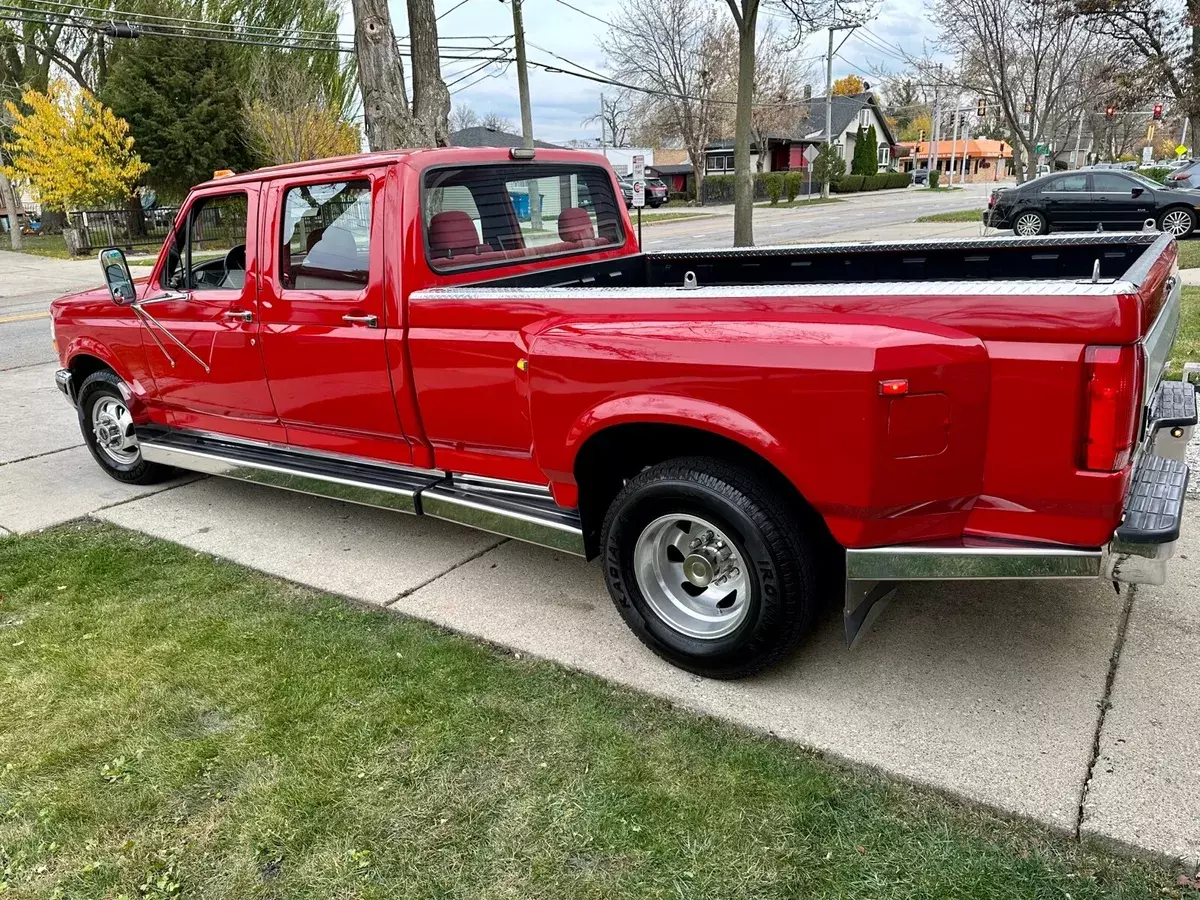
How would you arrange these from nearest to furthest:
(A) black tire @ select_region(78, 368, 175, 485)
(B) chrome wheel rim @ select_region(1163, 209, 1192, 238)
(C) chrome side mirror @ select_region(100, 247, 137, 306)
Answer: (C) chrome side mirror @ select_region(100, 247, 137, 306), (A) black tire @ select_region(78, 368, 175, 485), (B) chrome wheel rim @ select_region(1163, 209, 1192, 238)

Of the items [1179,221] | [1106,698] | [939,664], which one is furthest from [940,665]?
[1179,221]

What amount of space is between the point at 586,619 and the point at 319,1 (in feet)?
130

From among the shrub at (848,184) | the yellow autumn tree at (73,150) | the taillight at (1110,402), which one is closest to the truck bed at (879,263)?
the taillight at (1110,402)

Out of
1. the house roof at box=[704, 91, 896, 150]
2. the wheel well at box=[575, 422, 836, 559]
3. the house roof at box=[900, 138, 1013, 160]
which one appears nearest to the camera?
the wheel well at box=[575, 422, 836, 559]

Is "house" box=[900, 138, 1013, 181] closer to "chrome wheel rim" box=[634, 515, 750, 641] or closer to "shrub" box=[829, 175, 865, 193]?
"shrub" box=[829, 175, 865, 193]

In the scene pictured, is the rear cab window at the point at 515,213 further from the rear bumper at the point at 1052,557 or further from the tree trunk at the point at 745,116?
the tree trunk at the point at 745,116

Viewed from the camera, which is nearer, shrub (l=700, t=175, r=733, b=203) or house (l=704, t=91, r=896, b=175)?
shrub (l=700, t=175, r=733, b=203)

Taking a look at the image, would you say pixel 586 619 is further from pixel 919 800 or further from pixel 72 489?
pixel 72 489

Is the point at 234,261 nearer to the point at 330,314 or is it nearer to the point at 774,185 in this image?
the point at 330,314

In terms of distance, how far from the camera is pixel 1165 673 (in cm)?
325

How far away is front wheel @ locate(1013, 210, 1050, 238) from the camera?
1934cm

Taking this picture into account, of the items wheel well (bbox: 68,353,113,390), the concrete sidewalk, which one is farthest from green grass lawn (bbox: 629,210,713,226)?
the concrete sidewalk

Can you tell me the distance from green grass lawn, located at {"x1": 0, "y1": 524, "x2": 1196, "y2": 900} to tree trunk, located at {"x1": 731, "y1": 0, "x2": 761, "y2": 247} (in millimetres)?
10400

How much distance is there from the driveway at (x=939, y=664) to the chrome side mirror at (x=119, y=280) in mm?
1342
